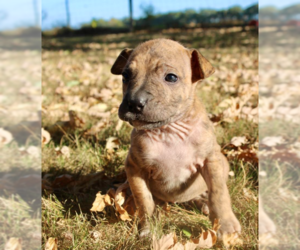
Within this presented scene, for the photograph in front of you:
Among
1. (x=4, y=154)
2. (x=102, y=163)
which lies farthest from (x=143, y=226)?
(x=4, y=154)

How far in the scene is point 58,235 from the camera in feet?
8.70

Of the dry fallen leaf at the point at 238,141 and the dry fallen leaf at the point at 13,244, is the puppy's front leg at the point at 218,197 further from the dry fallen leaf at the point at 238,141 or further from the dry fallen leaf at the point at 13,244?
the dry fallen leaf at the point at 13,244

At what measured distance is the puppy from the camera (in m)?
2.54

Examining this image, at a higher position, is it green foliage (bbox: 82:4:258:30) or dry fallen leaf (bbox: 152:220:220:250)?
green foliage (bbox: 82:4:258:30)

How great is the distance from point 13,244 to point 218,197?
1405 mm

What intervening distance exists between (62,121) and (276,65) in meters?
3.81

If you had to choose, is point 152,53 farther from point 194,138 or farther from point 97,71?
point 97,71

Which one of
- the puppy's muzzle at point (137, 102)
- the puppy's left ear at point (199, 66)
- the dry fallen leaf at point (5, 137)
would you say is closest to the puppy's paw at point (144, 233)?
the puppy's muzzle at point (137, 102)

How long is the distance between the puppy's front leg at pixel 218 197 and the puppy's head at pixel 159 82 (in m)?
0.44

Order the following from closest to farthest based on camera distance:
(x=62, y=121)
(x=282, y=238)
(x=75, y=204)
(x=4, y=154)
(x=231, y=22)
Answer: (x=282, y=238), (x=75, y=204), (x=4, y=154), (x=62, y=121), (x=231, y=22)

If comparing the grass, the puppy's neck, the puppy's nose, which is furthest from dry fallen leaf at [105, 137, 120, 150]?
the puppy's nose

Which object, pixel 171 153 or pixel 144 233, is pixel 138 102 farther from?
pixel 144 233

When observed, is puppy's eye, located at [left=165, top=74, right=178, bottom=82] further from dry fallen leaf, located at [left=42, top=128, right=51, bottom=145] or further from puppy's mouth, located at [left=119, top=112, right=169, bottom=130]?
dry fallen leaf, located at [left=42, top=128, right=51, bottom=145]

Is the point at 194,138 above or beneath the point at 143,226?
above
